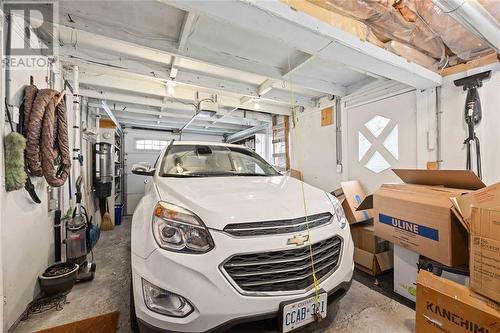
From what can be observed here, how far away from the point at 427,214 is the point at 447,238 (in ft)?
0.68

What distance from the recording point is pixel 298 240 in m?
1.21

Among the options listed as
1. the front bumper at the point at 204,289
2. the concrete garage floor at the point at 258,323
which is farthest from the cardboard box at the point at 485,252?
the front bumper at the point at 204,289

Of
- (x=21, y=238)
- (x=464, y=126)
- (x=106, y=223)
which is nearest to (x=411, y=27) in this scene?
(x=464, y=126)

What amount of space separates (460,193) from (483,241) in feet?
1.99

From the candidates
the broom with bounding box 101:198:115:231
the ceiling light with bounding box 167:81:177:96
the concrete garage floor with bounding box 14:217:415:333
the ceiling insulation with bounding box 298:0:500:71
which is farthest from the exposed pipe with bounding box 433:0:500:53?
the broom with bounding box 101:198:115:231

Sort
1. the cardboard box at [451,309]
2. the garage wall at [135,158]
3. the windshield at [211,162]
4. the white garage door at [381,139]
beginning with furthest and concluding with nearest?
1. the garage wall at [135,158]
2. the white garage door at [381,139]
3. the windshield at [211,162]
4. the cardboard box at [451,309]

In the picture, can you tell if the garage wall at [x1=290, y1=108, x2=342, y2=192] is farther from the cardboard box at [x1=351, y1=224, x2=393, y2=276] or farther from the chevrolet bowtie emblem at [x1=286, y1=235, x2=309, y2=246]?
the chevrolet bowtie emblem at [x1=286, y1=235, x2=309, y2=246]

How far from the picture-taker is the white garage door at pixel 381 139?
2777 mm

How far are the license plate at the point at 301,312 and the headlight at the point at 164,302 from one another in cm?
49

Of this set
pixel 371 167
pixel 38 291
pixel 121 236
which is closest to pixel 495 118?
pixel 371 167

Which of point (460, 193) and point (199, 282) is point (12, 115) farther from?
point (460, 193)

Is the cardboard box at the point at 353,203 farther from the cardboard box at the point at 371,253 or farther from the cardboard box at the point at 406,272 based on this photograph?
the cardboard box at the point at 406,272

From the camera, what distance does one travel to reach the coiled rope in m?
1.69

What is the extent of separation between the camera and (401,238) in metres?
1.95
